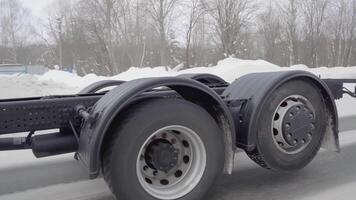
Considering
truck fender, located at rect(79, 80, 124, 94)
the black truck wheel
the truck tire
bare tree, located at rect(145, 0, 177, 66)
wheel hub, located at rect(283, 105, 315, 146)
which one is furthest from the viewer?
bare tree, located at rect(145, 0, 177, 66)

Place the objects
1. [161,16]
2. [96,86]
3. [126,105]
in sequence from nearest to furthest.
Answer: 1. [126,105]
2. [96,86]
3. [161,16]

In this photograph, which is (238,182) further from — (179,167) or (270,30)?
(270,30)

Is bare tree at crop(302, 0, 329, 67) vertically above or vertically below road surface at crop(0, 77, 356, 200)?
above

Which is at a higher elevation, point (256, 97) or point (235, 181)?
point (256, 97)

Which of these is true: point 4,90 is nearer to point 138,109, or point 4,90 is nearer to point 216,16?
point 138,109

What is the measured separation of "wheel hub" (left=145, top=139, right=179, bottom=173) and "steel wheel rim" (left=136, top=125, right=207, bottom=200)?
18mm

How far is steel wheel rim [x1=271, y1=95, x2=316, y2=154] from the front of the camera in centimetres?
449

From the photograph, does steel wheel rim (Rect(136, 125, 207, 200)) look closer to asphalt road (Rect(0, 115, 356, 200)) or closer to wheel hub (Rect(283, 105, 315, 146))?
asphalt road (Rect(0, 115, 356, 200))

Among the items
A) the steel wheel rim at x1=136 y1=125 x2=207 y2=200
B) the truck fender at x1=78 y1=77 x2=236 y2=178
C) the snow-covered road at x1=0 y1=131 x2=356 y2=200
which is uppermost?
the truck fender at x1=78 y1=77 x2=236 y2=178

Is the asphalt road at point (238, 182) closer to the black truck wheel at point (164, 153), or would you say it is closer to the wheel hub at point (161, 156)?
the black truck wheel at point (164, 153)

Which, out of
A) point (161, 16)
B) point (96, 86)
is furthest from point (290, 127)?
point (161, 16)

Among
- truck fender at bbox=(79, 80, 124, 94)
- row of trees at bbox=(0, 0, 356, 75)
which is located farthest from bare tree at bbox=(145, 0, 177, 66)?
truck fender at bbox=(79, 80, 124, 94)

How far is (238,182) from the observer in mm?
4754

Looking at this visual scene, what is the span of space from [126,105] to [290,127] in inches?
72.5
